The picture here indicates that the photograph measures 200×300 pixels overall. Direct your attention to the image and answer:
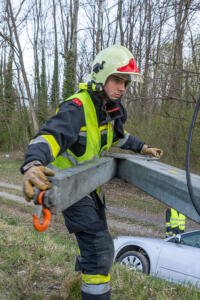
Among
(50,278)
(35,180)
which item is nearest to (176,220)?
(50,278)

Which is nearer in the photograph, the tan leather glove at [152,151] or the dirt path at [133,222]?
the tan leather glove at [152,151]

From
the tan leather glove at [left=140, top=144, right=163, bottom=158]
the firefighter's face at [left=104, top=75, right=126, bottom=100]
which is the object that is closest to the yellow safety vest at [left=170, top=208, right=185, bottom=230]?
the tan leather glove at [left=140, top=144, right=163, bottom=158]

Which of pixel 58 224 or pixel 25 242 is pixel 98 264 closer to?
pixel 25 242

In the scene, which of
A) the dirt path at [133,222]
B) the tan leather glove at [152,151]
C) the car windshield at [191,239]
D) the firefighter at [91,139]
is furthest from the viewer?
the dirt path at [133,222]

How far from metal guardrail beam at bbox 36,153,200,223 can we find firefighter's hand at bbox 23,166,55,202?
0.12ft

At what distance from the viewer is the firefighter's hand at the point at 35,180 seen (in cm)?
155

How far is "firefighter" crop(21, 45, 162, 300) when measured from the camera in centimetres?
225

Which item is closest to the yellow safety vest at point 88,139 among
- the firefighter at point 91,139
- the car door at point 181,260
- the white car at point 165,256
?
the firefighter at point 91,139

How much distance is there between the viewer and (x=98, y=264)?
2592mm

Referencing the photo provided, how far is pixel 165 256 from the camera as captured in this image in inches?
229

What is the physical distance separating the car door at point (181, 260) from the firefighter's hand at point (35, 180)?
4480mm

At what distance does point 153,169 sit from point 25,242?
2645 mm

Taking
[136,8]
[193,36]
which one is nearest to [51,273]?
[193,36]

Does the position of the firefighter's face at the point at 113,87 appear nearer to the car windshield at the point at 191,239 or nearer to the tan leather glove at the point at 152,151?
the tan leather glove at the point at 152,151
